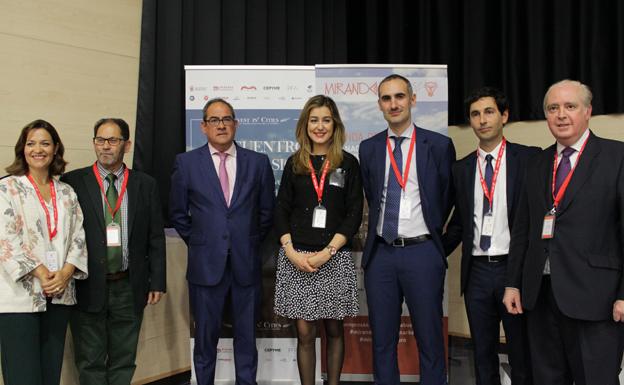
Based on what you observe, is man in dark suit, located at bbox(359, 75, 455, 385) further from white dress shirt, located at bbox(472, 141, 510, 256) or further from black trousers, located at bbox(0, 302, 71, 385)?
black trousers, located at bbox(0, 302, 71, 385)

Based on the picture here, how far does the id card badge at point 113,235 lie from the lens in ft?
8.84

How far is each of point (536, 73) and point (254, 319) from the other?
279cm

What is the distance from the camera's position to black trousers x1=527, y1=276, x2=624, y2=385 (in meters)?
2.05

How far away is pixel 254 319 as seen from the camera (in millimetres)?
3053

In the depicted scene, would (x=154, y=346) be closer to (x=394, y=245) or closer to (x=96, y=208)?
(x=96, y=208)

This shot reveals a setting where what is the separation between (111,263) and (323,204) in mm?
1121

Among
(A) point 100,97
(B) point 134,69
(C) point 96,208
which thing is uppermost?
(B) point 134,69

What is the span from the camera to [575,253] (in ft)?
6.79

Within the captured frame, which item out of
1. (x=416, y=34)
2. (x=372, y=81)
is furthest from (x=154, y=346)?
(x=416, y=34)

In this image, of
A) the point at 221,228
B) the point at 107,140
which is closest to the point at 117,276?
the point at 221,228

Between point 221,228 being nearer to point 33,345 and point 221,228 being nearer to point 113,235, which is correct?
point 113,235

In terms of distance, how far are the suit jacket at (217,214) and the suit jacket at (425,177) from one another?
63cm

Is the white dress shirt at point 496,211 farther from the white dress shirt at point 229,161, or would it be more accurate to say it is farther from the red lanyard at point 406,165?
the white dress shirt at point 229,161

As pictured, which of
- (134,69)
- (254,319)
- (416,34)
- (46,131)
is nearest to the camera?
(46,131)
